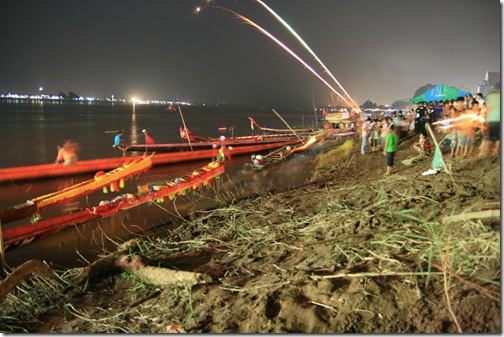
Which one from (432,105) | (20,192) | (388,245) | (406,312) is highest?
(432,105)

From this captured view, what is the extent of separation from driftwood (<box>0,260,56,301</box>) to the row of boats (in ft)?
2.42

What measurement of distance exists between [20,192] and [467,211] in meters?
12.6

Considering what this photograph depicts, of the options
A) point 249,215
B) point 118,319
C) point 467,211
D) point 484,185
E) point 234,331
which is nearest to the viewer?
point 234,331

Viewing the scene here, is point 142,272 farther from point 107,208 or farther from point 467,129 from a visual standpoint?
point 467,129

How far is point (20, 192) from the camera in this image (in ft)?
36.3

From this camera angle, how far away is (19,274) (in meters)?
3.59

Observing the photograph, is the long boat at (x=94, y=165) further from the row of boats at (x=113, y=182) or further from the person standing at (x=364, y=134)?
the person standing at (x=364, y=134)

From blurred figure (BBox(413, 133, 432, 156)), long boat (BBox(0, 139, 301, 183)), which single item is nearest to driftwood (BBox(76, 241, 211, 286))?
blurred figure (BBox(413, 133, 432, 156))

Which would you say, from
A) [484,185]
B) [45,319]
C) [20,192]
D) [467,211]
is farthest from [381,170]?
[20,192]

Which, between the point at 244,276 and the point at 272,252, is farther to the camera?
the point at 272,252

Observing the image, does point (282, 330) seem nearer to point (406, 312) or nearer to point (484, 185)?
point (406, 312)

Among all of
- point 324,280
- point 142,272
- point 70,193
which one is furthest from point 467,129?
point 70,193

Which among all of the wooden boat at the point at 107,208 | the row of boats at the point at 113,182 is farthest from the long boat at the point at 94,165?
the wooden boat at the point at 107,208

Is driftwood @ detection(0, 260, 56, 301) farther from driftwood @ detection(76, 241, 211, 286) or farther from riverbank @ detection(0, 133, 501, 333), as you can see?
driftwood @ detection(76, 241, 211, 286)
